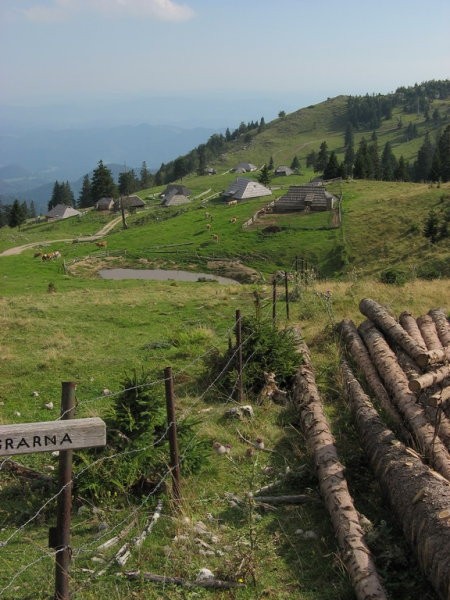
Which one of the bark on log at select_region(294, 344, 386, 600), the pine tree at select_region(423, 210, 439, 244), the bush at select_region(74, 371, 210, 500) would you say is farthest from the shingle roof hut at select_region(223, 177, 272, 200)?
the bush at select_region(74, 371, 210, 500)

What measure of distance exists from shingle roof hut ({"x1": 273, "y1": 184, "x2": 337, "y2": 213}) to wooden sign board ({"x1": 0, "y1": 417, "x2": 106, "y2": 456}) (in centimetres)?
6573

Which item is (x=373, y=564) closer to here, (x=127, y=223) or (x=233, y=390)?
(x=233, y=390)

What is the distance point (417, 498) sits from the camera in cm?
744

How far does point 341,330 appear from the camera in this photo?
54.5ft

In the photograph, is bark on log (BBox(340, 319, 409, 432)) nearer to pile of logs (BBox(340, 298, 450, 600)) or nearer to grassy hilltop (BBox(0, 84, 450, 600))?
pile of logs (BBox(340, 298, 450, 600))

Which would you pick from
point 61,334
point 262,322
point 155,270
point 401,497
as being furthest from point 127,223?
point 401,497

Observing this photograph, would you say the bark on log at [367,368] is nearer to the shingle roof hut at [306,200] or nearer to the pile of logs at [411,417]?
the pile of logs at [411,417]

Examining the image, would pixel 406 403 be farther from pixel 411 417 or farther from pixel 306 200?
pixel 306 200

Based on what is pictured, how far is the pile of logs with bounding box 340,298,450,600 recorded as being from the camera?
6986 millimetres

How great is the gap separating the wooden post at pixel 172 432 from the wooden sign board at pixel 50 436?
2729 millimetres

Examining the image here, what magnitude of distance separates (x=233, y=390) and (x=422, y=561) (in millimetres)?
6399

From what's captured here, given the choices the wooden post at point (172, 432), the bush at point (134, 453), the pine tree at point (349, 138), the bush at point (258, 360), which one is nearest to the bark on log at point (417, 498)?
the bush at point (134, 453)

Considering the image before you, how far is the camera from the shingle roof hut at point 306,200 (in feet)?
226

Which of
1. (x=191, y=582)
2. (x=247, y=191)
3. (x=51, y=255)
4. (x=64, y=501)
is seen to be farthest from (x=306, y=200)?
(x=64, y=501)
